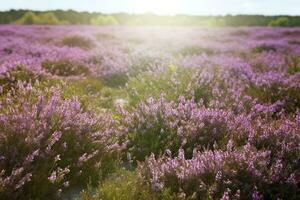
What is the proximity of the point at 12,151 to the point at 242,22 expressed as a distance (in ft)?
234

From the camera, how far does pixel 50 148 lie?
352cm

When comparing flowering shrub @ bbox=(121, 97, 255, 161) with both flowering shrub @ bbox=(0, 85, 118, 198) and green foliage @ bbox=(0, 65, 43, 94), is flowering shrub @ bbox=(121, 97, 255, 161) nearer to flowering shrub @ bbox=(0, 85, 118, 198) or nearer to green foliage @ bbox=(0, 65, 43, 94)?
flowering shrub @ bbox=(0, 85, 118, 198)

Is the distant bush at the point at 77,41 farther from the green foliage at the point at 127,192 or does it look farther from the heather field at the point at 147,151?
the green foliage at the point at 127,192

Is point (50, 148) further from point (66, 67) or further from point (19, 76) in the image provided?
point (66, 67)

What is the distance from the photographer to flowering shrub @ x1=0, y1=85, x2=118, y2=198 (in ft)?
10.8

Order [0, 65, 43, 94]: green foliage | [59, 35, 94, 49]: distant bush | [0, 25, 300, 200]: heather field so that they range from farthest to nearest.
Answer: [59, 35, 94, 49]: distant bush, [0, 65, 43, 94]: green foliage, [0, 25, 300, 200]: heather field

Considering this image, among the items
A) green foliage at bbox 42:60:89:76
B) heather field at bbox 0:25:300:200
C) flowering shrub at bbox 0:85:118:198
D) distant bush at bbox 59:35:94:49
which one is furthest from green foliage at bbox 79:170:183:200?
distant bush at bbox 59:35:94:49

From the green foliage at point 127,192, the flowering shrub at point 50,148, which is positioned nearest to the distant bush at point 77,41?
the flowering shrub at point 50,148

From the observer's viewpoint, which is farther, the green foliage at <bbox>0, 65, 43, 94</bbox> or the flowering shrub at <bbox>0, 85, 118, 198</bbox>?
the green foliage at <bbox>0, 65, 43, 94</bbox>

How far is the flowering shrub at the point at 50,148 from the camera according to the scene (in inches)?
130

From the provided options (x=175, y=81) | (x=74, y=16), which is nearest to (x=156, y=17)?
(x=74, y=16)

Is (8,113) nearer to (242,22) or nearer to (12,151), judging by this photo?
(12,151)

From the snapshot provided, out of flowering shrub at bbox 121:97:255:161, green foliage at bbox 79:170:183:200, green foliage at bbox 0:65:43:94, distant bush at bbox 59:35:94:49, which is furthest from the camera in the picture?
distant bush at bbox 59:35:94:49

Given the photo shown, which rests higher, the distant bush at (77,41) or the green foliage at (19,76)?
A: the green foliage at (19,76)
